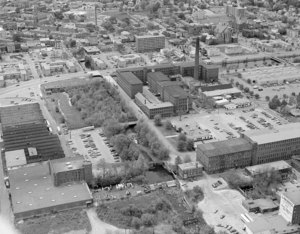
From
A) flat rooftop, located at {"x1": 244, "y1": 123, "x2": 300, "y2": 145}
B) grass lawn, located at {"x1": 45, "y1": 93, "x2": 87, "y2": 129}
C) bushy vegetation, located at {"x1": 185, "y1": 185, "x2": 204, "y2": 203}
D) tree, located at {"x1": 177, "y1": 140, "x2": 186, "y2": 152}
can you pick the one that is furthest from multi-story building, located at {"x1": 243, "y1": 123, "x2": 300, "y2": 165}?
grass lawn, located at {"x1": 45, "y1": 93, "x2": 87, "y2": 129}

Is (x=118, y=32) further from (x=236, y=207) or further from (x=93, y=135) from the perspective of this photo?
(x=236, y=207)

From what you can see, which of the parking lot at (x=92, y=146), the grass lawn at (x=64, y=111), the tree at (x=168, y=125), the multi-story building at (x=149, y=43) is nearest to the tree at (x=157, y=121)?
the tree at (x=168, y=125)

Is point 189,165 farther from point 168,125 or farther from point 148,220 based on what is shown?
point 168,125

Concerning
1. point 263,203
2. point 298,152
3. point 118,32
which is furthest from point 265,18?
point 263,203

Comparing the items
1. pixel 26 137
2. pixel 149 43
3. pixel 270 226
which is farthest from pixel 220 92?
pixel 270 226

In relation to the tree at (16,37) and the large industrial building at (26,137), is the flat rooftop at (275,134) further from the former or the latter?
the tree at (16,37)

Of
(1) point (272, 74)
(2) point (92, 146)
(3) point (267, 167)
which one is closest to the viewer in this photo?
(3) point (267, 167)

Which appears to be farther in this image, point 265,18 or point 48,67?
point 265,18
